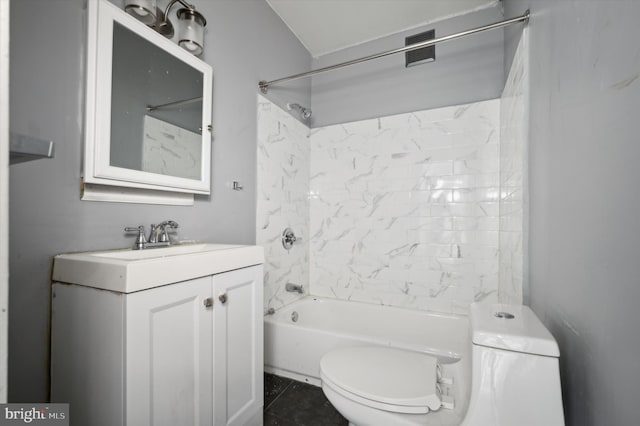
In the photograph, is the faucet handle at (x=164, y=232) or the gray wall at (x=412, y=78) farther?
the gray wall at (x=412, y=78)

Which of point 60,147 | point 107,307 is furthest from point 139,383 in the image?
point 60,147

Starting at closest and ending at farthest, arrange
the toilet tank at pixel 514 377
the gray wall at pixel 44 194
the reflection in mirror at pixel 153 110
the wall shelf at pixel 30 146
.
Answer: the wall shelf at pixel 30 146 < the toilet tank at pixel 514 377 < the gray wall at pixel 44 194 < the reflection in mirror at pixel 153 110

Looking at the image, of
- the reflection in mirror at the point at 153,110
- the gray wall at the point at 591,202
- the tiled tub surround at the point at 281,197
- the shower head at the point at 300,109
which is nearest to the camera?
the gray wall at the point at 591,202

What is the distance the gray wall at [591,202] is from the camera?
0.54 m

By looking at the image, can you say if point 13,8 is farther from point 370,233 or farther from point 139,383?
point 370,233

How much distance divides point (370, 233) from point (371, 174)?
0.51m

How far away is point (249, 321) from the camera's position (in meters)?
1.20

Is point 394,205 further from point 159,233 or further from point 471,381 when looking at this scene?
point 159,233

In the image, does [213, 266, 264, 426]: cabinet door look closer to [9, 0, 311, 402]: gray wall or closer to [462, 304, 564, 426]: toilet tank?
[9, 0, 311, 402]: gray wall

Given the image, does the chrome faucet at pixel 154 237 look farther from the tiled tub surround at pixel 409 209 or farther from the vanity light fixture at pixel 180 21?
the tiled tub surround at pixel 409 209

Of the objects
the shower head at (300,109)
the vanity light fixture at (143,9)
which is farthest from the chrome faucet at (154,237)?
the shower head at (300,109)

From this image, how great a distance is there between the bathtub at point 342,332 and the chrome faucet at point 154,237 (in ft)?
3.17
